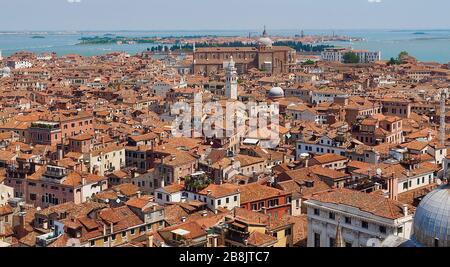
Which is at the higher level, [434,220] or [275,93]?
[434,220]

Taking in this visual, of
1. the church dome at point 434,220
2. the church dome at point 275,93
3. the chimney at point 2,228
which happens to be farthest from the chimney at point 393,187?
the church dome at point 275,93

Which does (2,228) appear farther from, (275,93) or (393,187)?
(275,93)

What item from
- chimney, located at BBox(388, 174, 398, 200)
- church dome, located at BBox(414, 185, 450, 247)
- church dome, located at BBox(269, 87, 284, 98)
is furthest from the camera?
church dome, located at BBox(269, 87, 284, 98)

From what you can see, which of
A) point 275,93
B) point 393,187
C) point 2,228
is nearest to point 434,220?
point 393,187

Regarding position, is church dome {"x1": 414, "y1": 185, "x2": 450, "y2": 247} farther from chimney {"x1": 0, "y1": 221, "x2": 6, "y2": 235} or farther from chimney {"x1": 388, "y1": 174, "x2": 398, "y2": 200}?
chimney {"x1": 0, "y1": 221, "x2": 6, "y2": 235}

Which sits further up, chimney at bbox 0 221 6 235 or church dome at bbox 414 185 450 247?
church dome at bbox 414 185 450 247

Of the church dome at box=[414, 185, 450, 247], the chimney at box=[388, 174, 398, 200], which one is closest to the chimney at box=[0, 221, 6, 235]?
the chimney at box=[388, 174, 398, 200]

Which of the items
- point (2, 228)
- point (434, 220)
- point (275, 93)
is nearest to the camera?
point (434, 220)
